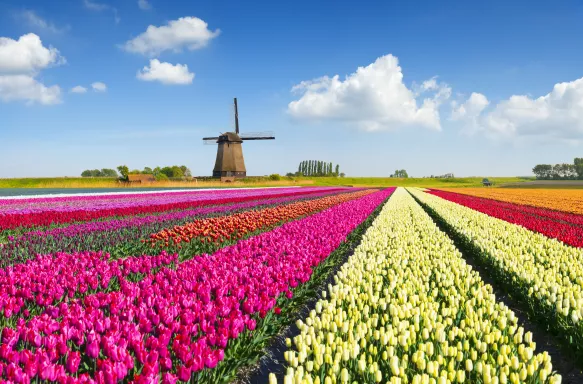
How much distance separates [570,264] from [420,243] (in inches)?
116

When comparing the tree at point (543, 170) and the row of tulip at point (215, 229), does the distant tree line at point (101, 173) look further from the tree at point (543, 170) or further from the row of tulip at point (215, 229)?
the tree at point (543, 170)

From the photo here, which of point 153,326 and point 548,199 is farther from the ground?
point 153,326

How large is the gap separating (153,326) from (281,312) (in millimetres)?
1786

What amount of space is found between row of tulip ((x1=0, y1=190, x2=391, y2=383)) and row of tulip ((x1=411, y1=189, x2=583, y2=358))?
3.24m

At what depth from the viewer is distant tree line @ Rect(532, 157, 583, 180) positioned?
475 ft

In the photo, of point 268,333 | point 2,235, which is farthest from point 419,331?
point 2,235

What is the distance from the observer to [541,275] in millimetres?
5898

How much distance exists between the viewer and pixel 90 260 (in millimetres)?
6859

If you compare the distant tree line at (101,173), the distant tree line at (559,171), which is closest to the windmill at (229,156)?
the distant tree line at (101,173)

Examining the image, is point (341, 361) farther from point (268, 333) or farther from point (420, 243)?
point (420, 243)

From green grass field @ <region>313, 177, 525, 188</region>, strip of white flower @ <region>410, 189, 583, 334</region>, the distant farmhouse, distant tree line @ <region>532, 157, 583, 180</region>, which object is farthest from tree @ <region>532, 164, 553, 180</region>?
strip of white flower @ <region>410, 189, 583, 334</region>

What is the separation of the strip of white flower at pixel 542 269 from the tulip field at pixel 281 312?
0.11 ft

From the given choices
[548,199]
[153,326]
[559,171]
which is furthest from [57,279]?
[559,171]

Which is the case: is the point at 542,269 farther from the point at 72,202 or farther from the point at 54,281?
the point at 72,202
